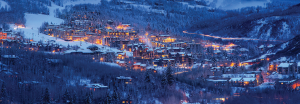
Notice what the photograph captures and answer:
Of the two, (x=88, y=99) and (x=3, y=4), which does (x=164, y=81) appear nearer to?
(x=88, y=99)

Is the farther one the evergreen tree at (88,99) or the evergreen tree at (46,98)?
the evergreen tree at (88,99)

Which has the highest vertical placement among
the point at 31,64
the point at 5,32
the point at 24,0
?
the point at 24,0

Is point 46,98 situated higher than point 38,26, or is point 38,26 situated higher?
point 38,26

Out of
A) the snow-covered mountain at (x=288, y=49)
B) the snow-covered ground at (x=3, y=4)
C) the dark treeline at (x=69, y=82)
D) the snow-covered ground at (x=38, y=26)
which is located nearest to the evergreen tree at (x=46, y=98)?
the dark treeline at (x=69, y=82)

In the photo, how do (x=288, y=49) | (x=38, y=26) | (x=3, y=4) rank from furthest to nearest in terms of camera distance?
(x=3, y=4) → (x=38, y=26) → (x=288, y=49)

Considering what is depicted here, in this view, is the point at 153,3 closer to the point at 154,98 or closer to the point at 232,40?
the point at 232,40

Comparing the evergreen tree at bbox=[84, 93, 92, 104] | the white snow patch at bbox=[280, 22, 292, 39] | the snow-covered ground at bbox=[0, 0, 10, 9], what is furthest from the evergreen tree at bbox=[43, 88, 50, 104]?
the snow-covered ground at bbox=[0, 0, 10, 9]

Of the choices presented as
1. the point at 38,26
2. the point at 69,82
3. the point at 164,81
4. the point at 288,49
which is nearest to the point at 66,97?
the point at 69,82

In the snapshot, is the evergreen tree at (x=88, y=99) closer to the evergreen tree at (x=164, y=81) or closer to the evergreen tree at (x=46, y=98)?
the evergreen tree at (x=46, y=98)

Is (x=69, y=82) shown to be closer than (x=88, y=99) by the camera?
No

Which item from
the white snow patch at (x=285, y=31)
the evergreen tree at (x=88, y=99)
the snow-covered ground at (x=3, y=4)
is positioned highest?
the snow-covered ground at (x=3, y=4)

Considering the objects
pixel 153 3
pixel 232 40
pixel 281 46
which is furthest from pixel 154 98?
pixel 153 3
